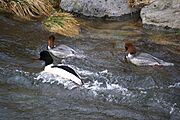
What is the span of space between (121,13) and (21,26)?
334cm

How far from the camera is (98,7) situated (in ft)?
46.7

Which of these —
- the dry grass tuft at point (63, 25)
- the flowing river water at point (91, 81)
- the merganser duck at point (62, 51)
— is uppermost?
the dry grass tuft at point (63, 25)

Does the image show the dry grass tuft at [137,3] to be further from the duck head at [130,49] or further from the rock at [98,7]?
the duck head at [130,49]

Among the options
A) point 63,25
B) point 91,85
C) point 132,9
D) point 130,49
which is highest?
point 132,9

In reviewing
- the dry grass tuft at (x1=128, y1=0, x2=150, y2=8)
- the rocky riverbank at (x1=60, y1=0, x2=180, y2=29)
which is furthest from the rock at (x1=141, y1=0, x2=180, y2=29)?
the dry grass tuft at (x1=128, y1=0, x2=150, y2=8)

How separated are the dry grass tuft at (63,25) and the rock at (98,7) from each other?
3.12ft

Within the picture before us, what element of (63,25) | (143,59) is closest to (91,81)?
(143,59)

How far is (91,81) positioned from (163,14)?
5348 mm

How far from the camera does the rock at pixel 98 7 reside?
46.6 feet

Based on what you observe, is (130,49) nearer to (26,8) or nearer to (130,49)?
(130,49)

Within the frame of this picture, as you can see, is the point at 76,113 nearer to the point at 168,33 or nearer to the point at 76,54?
the point at 76,54

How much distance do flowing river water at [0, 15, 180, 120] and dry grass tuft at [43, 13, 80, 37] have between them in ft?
0.82

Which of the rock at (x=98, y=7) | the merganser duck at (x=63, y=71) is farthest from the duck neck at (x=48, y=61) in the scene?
the rock at (x=98, y=7)

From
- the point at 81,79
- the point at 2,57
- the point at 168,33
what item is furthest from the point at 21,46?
the point at 168,33
